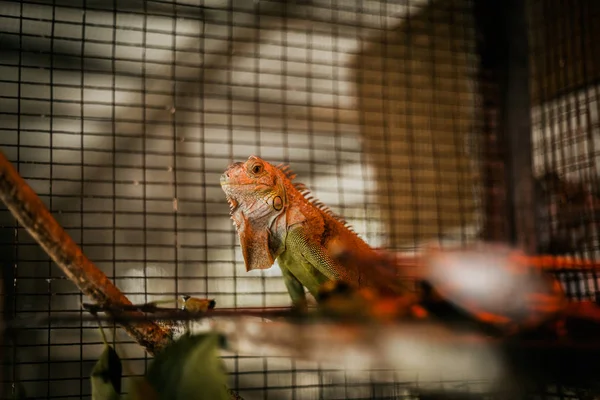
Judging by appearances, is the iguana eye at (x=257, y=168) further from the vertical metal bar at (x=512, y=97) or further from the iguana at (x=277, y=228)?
the vertical metal bar at (x=512, y=97)

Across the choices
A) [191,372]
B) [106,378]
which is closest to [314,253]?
[106,378]

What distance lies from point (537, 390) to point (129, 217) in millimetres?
3059

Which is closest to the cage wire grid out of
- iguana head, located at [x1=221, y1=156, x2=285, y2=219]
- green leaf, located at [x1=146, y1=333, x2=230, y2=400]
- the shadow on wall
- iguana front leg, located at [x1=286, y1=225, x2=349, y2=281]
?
the shadow on wall

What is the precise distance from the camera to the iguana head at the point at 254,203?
1479 millimetres

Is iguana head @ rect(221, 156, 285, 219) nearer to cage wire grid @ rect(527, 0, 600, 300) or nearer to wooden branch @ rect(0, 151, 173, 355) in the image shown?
wooden branch @ rect(0, 151, 173, 355)

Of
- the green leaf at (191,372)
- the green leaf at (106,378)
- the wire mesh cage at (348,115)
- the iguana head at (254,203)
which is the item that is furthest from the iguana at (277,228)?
the green leaf at (191,372)

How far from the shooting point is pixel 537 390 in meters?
0.42

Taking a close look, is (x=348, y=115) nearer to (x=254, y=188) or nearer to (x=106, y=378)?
(x=254, y=188)

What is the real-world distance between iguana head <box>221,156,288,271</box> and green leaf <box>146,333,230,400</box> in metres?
0.76

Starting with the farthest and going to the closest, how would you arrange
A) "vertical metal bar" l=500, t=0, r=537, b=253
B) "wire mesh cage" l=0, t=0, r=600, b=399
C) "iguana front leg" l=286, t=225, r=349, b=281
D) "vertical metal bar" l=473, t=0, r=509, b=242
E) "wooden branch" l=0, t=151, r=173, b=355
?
"vertical metal bar" l=473, t=0, r=509, b=242 → "vertical metal bar" l=500, t=0, r=537, b=253 → "wire mesh cage" l=0, t=0, r=600, b=399 → "iguana front leg" l=286, t=225, r=349, b=281 → "wooden branch" l=0, t=151, r=173, b=355

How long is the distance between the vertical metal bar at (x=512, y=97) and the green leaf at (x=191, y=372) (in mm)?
1688

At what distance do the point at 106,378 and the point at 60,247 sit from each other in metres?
0.24

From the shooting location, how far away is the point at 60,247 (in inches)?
38.9

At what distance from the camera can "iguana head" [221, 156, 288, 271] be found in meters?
1.48
